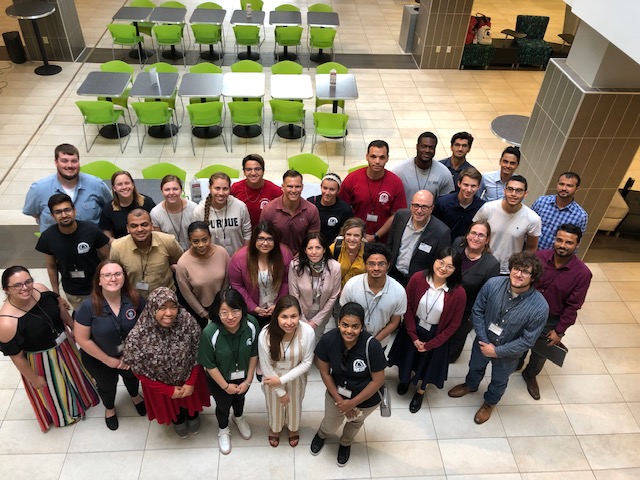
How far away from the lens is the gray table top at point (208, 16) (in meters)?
10.5

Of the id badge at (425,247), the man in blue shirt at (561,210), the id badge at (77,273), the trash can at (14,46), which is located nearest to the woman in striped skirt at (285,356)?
the id badge at (425,247)

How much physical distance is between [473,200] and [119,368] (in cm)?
333

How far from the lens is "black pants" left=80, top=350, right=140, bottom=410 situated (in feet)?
12.7

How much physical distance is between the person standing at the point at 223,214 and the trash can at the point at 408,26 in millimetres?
8960

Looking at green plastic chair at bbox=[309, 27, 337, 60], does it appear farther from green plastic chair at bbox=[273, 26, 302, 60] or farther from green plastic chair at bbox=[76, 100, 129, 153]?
green plastic chair at bbox=[76, 100, 129, 153]

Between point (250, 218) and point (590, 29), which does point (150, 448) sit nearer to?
point (250, 218)

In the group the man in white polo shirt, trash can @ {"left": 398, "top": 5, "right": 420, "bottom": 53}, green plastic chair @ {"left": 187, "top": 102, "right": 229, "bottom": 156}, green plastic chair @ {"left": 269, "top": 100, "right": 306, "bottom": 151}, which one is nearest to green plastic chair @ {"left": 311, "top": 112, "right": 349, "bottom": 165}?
green plastic chair @ {"left": 269, "top": 100, "right": 306, "bottom": 151}

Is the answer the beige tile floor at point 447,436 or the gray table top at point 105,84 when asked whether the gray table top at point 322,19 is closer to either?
the gray table top at point 105,84

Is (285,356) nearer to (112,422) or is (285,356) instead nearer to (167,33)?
(112,422)

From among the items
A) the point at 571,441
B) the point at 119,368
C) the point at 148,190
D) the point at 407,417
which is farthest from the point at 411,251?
the point at 148,190

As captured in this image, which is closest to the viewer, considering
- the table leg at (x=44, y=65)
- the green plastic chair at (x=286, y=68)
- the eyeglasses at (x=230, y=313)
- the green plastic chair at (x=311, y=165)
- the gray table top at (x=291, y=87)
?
the eyeglasses at (x=230, y=313)

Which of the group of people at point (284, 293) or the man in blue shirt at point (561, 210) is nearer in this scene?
the group of people at point (284, 293)

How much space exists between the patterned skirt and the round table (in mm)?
8126

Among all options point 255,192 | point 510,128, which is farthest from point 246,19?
point 255,192
